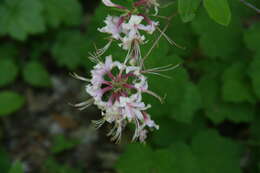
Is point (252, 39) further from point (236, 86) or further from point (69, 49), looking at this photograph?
point (69, 49)

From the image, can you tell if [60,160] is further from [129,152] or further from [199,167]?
[199,167]

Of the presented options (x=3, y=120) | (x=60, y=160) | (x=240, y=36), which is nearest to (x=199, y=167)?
(x=240, y=36)

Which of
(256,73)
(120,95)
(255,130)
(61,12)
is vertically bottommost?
(255,130)

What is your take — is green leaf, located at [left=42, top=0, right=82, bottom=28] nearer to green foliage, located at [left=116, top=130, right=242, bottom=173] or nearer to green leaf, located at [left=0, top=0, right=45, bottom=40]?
green leaf, located at [left=0, top=0, right=45, bottom=40]

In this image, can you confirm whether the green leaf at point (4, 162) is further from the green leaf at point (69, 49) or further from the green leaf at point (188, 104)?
the green leaf at point (188, 104)

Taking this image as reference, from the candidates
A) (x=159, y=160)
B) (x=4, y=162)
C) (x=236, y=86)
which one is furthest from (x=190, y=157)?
(x=4, y=162)

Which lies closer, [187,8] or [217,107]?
[187,8]
